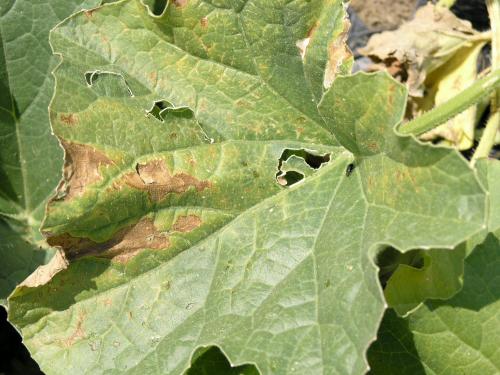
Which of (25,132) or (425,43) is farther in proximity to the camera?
(425,43)

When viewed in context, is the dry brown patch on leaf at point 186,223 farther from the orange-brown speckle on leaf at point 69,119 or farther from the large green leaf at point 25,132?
the large green leaf at point 25,132

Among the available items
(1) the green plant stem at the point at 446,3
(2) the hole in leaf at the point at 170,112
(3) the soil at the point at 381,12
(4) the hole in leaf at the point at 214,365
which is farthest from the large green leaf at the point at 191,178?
(3) the soil at the point at 381,12

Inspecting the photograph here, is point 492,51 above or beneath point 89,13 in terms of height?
beneath

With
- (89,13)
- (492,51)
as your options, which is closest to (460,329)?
(492,51)

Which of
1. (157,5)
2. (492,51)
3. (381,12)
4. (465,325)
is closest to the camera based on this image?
(465,325)

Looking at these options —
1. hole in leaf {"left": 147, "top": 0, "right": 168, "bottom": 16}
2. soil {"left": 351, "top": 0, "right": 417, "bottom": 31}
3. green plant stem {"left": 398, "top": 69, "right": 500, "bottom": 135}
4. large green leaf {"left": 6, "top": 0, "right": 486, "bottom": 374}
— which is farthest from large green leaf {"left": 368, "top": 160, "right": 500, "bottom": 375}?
soil {"left": 351, "top": 0, "right": 417, "bottom": 31}

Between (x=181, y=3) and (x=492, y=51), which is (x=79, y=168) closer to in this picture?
(x=181, y=3)

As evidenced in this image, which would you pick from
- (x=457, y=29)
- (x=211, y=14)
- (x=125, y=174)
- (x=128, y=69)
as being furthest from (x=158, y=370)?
(x=457, y=29)
